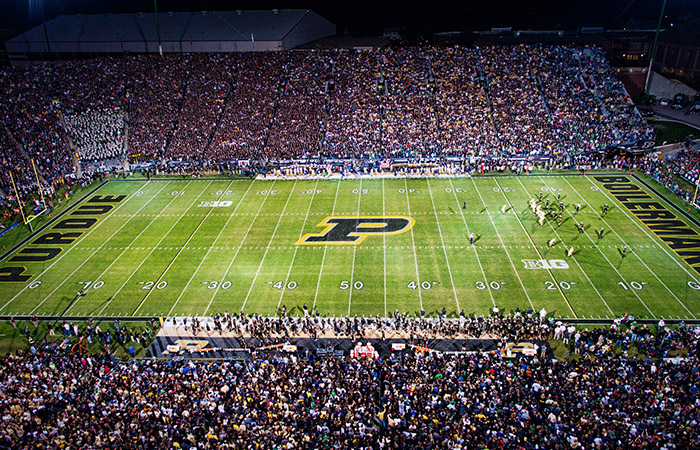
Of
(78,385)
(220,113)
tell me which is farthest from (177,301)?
(220,113)

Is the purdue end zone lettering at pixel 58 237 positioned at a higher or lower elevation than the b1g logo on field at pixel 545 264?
lower

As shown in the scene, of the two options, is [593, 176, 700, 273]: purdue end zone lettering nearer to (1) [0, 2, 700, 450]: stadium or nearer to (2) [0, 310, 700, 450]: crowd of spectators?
(1) [0, 2, 700, 450]: stadium

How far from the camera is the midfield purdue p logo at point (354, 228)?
1147 inches

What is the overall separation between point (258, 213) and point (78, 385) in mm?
18333

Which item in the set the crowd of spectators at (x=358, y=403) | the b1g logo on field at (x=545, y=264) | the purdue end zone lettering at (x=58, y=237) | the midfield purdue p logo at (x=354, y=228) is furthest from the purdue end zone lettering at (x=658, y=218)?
the purdue end zone lettering at (x=58, y=237)

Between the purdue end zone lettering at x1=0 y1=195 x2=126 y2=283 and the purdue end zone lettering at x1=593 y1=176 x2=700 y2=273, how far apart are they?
1480 inches

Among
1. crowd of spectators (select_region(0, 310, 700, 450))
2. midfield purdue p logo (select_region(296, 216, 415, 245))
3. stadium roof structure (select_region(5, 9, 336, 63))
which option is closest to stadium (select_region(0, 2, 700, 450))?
crowd of spectators (select_region(0, 310, 700, 450))

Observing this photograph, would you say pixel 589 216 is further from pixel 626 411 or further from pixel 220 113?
pixel 220 113

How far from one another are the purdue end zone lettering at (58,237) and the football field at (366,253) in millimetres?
132

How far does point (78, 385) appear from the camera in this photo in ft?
54.2

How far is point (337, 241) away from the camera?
29.0m

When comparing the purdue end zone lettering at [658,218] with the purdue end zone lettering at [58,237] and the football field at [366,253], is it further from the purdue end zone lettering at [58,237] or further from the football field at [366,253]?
the purdue end zone lettering at [58,237]

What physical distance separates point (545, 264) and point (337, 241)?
482 inches

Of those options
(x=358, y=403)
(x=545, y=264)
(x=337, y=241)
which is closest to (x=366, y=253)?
(x=337, y=241)
